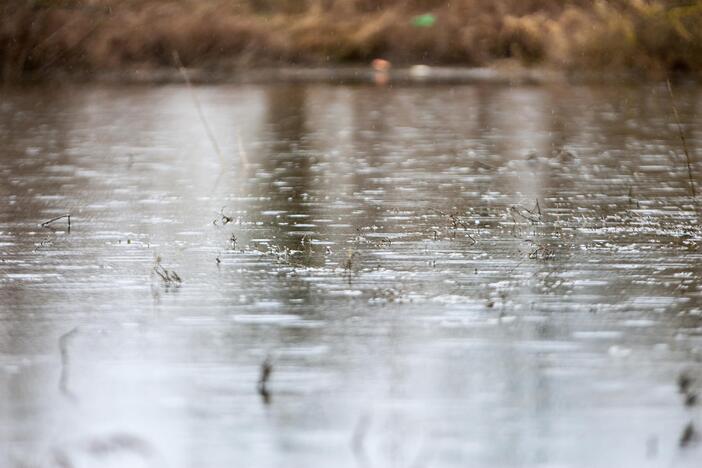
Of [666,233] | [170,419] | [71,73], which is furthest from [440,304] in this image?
[71,73]

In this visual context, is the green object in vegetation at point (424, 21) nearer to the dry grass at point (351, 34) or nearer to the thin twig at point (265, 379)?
the dry grass at point (351, 34)

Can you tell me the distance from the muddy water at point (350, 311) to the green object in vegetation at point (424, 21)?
22.0 meters

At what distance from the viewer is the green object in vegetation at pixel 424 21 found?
118ft

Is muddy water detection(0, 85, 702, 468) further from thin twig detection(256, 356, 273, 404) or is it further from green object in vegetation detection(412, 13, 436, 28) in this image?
green object in vegetation detection(412, 13, 436, 28)

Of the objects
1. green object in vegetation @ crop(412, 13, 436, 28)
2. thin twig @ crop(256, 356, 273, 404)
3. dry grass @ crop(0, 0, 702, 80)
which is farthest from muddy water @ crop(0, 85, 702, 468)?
green object in vegetation @ crop(412, 13, 436, 28)

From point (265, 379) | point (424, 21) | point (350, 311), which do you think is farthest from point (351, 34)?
point (265, 379)

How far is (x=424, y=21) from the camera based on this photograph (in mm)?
36094

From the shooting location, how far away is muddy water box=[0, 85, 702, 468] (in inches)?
171

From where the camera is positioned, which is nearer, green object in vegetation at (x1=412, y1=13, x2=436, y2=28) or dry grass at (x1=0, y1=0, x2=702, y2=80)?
dry grass at (x1=0, y1=0, x2=702, y2=80)

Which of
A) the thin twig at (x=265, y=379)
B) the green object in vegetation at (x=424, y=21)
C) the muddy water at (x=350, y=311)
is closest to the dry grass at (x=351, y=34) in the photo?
the green object in vegetation at (x=424, y=21)

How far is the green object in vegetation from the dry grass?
0.15 meters

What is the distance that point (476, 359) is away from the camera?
5.32 meters

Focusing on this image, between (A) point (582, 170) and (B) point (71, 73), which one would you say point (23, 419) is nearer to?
(A) point (582, 170)

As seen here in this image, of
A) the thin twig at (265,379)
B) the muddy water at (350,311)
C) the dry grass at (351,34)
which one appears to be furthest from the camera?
the dry grass at (351,34)
